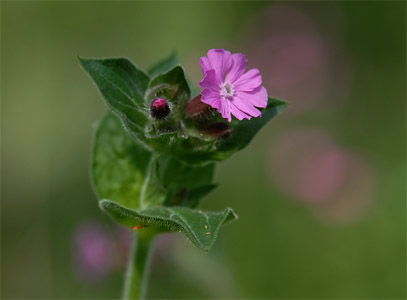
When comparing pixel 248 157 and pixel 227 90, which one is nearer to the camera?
pixel 227 90

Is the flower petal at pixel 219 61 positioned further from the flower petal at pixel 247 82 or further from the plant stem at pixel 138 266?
the plant stem at pixel 138 266

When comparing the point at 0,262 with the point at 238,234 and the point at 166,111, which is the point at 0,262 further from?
the point at 166,111

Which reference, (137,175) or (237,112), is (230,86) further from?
(137,175)

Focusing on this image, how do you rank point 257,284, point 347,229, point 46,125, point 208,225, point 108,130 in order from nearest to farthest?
point 208,225
point 108,130
point 257,284
point 347,229
point 46,125

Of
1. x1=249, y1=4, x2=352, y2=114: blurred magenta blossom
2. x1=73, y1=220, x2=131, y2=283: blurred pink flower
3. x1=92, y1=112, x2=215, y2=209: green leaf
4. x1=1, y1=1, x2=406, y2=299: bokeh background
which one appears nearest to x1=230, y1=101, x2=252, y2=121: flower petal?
x1=92, y1=112, x2=215, y2=209: green leaf

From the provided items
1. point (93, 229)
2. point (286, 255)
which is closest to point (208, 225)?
point (93, 229)

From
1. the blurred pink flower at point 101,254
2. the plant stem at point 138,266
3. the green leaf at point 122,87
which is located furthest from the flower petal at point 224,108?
the blurred pink flower at point 101,254

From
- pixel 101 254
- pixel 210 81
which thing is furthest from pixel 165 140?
pixel 101 254
